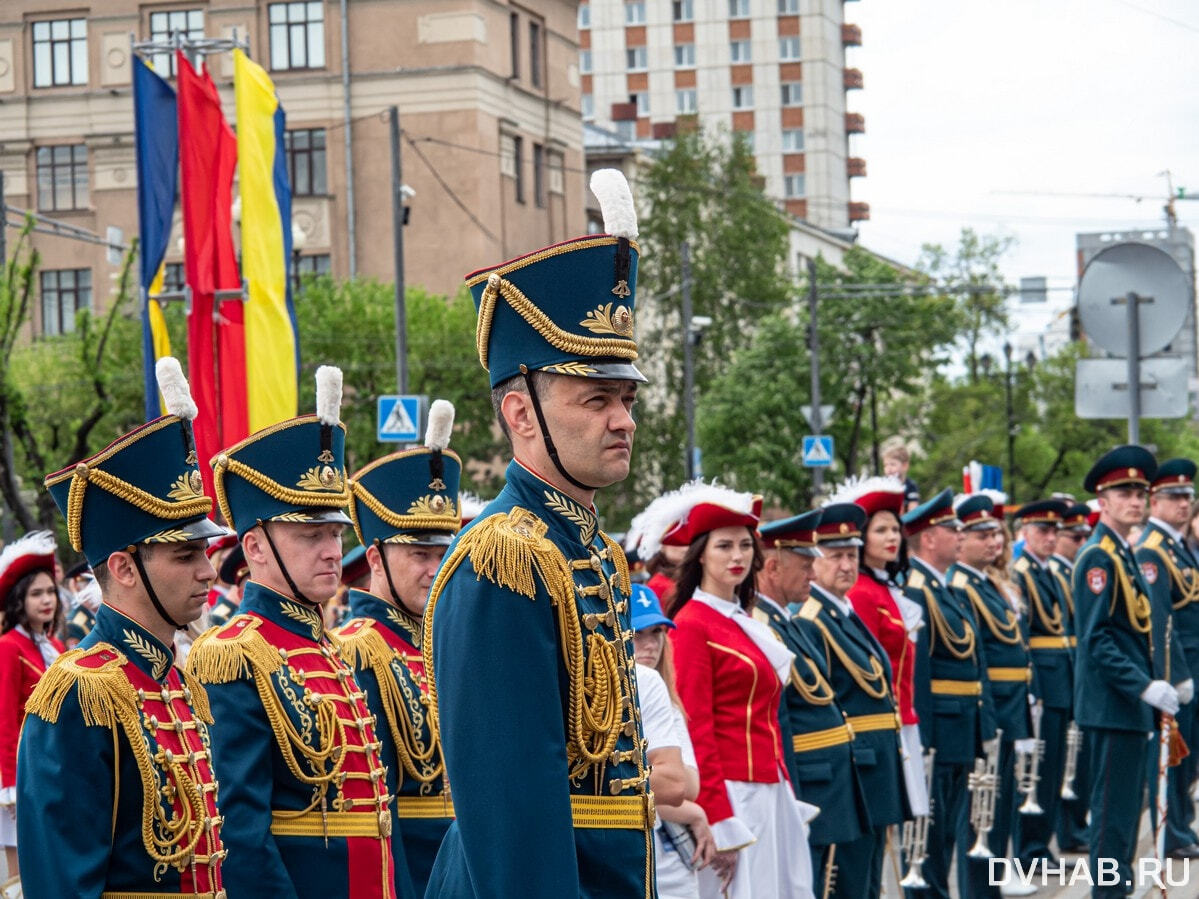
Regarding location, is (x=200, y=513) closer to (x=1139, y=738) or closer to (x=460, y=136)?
(x=1139, y=738)

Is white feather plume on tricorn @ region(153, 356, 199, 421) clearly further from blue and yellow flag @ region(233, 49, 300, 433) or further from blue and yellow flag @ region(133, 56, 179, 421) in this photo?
blue and yellow flag @ region(133, 56, 179, 421)

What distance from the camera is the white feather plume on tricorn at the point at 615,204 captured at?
172 inches

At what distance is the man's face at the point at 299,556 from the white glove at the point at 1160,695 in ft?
17.9

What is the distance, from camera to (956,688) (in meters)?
11.0

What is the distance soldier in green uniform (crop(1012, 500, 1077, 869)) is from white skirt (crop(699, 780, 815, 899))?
4933mm

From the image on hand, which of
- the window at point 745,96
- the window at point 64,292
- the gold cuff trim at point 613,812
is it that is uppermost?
the window at point 745,96

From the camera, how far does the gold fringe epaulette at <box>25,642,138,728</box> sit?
550cm

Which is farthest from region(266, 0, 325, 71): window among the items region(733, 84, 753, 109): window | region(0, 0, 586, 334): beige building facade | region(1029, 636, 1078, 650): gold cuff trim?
region(733, 84, 753, 109): window

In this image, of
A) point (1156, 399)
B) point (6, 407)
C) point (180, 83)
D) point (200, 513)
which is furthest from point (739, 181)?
point (200, 513)

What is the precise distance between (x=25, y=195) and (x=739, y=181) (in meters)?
20.9

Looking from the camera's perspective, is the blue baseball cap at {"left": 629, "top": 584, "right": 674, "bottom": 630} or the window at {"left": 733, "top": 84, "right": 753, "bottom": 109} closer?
the blue baseball cap at {"left": 629, "top": 584, "right": 674, "bottom": 630}

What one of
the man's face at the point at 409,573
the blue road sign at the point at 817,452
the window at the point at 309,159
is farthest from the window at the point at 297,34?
the man's face at the point at 409,573

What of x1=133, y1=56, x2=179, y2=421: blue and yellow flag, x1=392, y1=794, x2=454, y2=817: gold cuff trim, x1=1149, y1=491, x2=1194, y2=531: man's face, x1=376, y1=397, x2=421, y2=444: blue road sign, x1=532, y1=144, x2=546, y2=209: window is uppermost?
x1=532, y1=144, x2=546, y2=209: window

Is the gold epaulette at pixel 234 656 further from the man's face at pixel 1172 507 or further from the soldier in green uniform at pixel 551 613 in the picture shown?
the man's face at pixel 1172 507
